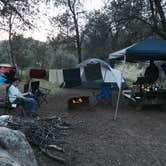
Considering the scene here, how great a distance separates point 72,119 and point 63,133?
1.69 meters

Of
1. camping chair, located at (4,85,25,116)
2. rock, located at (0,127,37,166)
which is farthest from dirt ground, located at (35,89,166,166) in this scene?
camping chair, located at (4,85,25,116)

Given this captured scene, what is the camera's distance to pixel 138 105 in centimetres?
956

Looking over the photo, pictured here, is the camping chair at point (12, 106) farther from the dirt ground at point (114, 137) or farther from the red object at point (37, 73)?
the red object at point (37, 73)

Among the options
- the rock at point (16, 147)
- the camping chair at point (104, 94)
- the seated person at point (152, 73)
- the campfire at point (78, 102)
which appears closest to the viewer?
the rock at point (16, 147)

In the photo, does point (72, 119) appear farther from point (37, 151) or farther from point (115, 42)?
point (115, 42)

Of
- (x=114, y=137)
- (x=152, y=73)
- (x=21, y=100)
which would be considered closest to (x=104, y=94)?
(x=152, y=73)

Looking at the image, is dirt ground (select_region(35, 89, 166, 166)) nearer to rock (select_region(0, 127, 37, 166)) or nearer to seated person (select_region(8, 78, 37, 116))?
rock (select_region(0, 127, 37, 166))

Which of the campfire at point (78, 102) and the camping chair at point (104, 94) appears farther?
the camping chair at point (104, 94)


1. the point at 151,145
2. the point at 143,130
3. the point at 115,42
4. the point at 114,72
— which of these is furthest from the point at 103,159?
the point at 115,42

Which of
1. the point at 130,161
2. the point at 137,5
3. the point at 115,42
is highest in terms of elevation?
the point at 137,5

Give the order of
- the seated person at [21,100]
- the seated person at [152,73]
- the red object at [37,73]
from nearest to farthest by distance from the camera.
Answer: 1. the seated person at [21,100]
2. the red object at [37,73]
3. the seated person at [152,73]

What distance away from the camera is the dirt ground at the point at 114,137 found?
185 inches

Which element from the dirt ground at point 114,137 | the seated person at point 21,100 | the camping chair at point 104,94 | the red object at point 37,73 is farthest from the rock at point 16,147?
the camping chair at point 104,94

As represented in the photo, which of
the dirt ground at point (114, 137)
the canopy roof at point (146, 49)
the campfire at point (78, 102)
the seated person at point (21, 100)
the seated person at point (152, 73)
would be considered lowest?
the dirt ground at point (114, 137)
